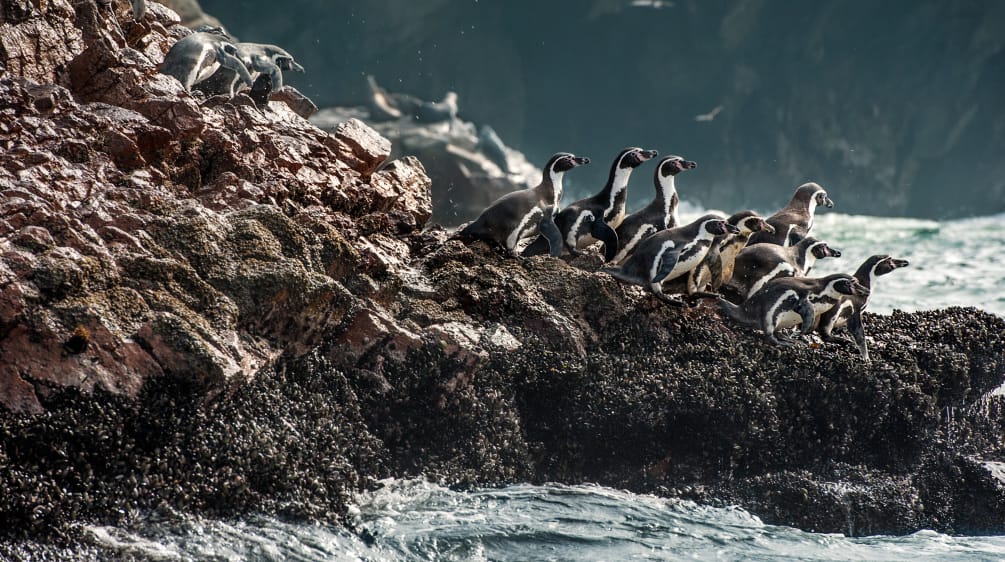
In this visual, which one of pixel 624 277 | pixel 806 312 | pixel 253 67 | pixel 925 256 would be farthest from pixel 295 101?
pixel 925 256

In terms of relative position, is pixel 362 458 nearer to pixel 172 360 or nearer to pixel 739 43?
pixel 172 360

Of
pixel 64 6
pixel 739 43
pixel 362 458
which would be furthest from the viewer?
pixel 739 43

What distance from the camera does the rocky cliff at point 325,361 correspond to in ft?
13.6

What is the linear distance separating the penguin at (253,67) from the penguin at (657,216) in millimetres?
3185

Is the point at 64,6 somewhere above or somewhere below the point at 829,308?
above

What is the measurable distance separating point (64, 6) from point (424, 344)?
12.5 feet

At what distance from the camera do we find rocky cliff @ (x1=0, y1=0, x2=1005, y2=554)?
164 inches

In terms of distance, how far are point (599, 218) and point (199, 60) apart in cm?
356

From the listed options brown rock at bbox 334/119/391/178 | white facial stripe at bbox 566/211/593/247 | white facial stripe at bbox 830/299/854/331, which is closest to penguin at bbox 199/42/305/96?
brown rock at bbox 334/119/391/178

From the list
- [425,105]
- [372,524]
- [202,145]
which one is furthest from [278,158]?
[425,105]

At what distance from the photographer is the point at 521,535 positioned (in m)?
4.65

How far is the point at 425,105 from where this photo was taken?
2802 cm

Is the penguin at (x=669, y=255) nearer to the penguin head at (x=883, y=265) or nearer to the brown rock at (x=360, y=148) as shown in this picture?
the penguin head at (x=883, y=265)

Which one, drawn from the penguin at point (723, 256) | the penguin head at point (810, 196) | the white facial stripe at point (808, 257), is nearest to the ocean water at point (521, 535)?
the penguin at point (723, 256)
